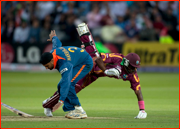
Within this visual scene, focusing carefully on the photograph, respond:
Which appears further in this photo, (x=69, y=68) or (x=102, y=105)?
(x=102, y=105)

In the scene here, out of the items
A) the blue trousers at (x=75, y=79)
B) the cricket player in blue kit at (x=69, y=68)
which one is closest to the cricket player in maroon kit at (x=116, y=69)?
the blue trousers at (x=75, y=79)

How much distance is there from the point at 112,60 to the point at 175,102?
2648mm

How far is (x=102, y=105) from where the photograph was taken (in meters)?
8.84

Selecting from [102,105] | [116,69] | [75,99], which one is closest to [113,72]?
[116,69]

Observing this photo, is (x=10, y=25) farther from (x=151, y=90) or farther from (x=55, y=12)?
(x=151, y=90)

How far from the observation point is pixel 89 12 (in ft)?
63.8

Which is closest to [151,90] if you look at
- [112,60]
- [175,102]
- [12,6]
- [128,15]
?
[175,102]

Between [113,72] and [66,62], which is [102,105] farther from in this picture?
[66,62]

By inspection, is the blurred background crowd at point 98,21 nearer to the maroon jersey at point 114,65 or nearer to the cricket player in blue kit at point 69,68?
the maroon jersey at point 114,65

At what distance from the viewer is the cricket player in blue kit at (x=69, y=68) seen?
244 inches

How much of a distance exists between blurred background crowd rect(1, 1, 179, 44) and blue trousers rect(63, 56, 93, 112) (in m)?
11.0

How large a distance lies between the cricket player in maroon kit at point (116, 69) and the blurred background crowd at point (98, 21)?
408 inches

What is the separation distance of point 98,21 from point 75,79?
1220cm

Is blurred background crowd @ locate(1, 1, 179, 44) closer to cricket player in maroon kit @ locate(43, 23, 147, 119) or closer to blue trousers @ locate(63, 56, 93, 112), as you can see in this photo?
cricket player in maroon kit @ locate(43, 23, 147, 119)
